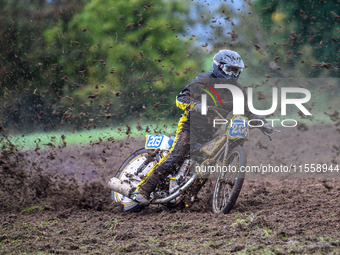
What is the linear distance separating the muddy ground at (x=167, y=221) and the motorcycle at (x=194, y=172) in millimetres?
213

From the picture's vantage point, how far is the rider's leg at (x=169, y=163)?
760cm

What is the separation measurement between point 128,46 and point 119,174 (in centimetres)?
1498

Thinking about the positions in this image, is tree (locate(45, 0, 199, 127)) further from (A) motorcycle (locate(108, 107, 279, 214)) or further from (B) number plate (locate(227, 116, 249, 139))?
(B) number plate (locate(227, 116, 249, 139))

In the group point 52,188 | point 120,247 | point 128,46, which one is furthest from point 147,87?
point 120,247

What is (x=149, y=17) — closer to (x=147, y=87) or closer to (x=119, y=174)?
(x=147, y=87)

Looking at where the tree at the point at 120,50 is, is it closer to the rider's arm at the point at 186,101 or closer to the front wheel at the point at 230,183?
the rider's arm at the point at 186,101

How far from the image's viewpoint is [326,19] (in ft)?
64.7

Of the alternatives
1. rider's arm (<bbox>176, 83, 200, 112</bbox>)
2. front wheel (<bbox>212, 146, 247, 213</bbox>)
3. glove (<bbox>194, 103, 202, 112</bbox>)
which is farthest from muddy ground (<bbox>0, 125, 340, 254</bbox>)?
glove (<bbox>194, 103, 202, 112</bbox>)

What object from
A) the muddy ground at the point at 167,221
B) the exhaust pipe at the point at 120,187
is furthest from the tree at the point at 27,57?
the exhaust pipe at the point at 120,187

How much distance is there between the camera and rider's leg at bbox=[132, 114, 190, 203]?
760cm

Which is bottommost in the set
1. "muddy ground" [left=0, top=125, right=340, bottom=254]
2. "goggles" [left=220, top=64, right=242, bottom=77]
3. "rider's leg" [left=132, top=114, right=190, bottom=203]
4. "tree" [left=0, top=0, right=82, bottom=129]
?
"muddy ground" [left=0, top=125, right=340, bottom=254]

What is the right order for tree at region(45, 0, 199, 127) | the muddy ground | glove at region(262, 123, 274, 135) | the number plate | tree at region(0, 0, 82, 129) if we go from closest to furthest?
the muddy ground
the number plate
glove at region(262, 123, 274, 135)
tree at region(0, 0, 82, 129)
tree at region(45, 0, 199, 127)

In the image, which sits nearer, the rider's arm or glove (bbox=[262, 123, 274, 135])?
glove (bbox=[262, 123, 274, 135])

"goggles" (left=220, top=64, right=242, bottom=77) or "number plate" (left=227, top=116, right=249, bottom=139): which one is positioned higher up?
"goggles" (left=220, top=64, right=242, bottom=77)
